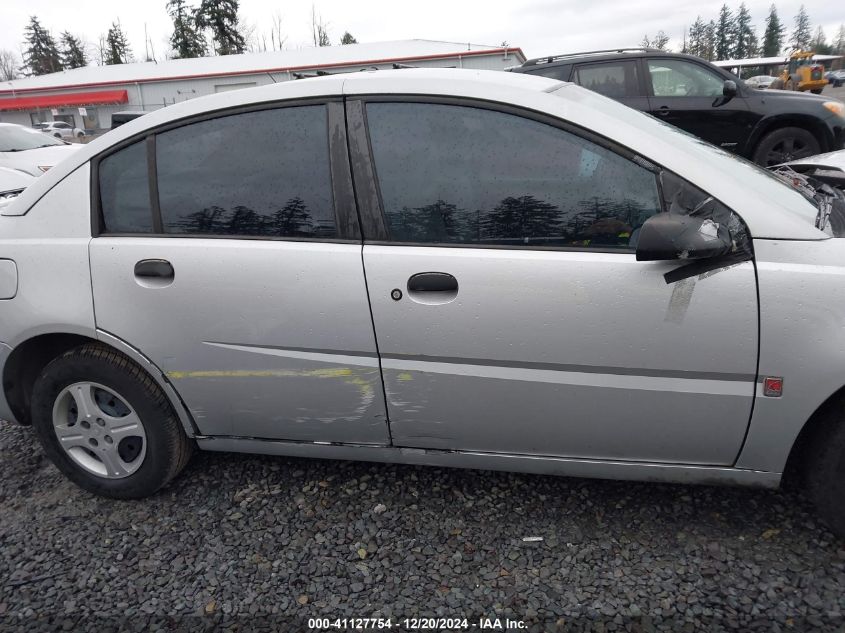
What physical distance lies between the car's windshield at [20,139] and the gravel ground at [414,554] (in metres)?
8.83

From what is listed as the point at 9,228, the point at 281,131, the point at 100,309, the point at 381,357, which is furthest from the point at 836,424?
the point at 9,228

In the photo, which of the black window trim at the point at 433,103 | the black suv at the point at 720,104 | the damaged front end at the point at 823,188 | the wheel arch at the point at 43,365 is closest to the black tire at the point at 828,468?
the damaged front end at the point at 823,188

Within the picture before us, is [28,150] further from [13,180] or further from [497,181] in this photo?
[497,181]

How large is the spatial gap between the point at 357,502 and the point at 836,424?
1.80m

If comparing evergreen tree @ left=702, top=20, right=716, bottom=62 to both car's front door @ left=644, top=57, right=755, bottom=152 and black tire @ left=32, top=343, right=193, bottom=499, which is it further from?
black tire @ left=32, top=343, right=193, bottom=499

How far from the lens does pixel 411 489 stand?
265 centimetres

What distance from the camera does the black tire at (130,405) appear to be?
252 cm

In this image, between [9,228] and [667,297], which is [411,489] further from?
[9,228]

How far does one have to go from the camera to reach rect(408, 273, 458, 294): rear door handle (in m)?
2.10

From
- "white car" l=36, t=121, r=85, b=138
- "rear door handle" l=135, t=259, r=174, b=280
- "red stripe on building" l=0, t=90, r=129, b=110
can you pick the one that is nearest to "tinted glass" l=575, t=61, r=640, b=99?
"rear door handle" l=135, t=259, r=174, b=280

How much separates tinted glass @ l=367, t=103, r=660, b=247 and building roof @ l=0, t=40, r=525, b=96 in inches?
1153

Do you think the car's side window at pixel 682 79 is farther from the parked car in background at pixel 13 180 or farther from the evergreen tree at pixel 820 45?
the evergreen tree at pixel 820 45

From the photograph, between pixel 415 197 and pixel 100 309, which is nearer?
pixel 415 197

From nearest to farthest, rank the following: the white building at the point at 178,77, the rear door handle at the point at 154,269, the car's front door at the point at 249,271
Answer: the car's front door at the point at 249,271 < the rear door handle at the point at 154,269 < the white building at the point at 178,77
